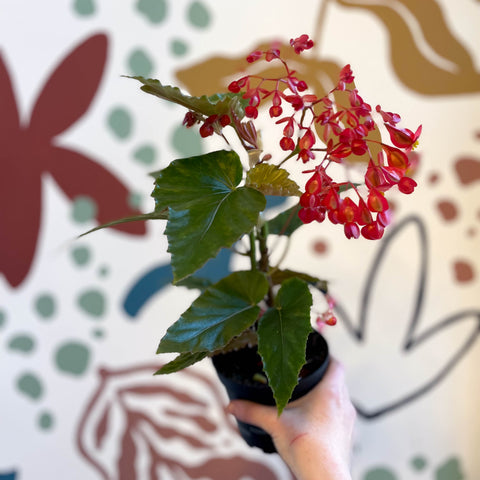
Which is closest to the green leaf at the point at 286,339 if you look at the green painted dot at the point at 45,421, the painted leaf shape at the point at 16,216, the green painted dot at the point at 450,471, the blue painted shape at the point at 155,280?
the blue painted shape at the point at 155,280

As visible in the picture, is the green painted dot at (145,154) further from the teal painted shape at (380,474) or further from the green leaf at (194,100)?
the teal painted shape at (380,474)

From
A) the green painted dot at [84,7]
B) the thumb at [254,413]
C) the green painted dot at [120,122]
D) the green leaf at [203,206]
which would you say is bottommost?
the thumb at [254,413]

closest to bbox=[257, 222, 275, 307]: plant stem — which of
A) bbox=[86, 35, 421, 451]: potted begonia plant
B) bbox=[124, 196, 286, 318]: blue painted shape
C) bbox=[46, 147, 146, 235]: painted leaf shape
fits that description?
bbox=[86, 35, 421, 451]: potted begonia plant

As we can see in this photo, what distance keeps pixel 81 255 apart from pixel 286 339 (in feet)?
2.40

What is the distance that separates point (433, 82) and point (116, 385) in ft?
3.50

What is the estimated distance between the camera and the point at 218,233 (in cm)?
47

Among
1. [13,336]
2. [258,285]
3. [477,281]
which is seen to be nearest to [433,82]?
[477,281]

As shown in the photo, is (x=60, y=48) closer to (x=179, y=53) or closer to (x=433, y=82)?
(x=179, y=53)

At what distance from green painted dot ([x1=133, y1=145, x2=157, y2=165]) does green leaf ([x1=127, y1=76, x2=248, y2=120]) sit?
0.56 meters

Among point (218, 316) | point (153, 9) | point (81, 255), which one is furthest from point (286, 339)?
point (153, 9)

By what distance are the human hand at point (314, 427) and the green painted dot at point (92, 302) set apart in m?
0.53

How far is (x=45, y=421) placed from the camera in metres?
1.21

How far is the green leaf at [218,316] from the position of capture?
574 mm

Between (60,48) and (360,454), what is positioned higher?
(60,48)
